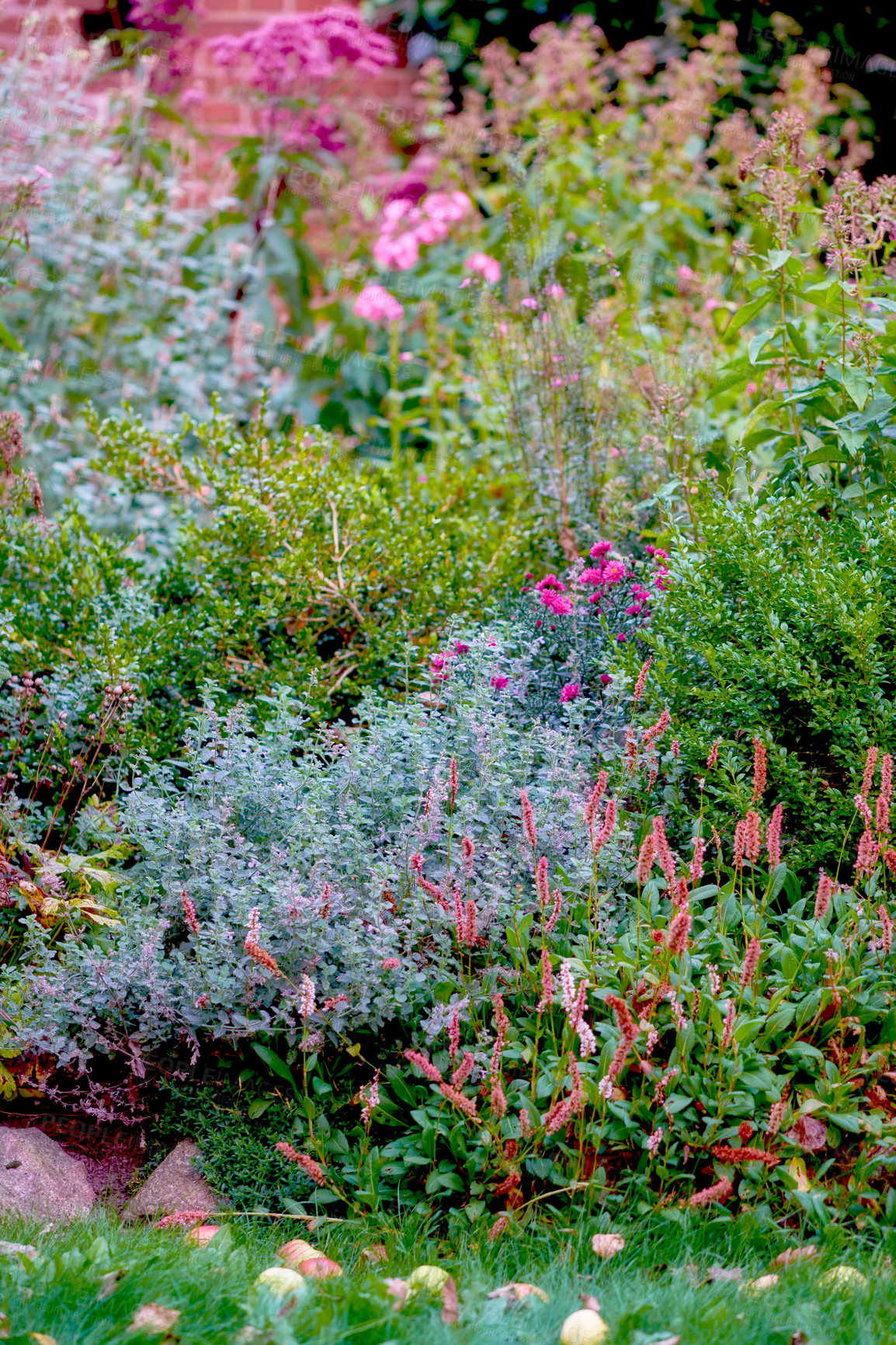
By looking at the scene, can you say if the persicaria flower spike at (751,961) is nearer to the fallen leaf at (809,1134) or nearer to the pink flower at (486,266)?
the fallen leaf at (809,1134)

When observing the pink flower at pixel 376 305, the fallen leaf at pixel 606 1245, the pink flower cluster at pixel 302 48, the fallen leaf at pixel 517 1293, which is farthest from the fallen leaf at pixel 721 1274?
the pink flower cluster at pixel 302 48

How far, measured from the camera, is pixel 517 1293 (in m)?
1.84

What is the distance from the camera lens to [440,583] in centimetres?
385

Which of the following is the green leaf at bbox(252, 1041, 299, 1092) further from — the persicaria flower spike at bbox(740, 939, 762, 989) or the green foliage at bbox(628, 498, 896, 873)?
the green foliage at bbox(628, 498, 896, 873)

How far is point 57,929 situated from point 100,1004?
326 millimetres

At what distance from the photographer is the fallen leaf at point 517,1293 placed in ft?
5.97

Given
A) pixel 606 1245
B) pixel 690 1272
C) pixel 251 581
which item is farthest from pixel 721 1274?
pixel 251 581

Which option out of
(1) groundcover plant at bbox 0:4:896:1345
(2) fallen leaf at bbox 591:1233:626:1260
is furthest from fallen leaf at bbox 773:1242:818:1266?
(2) fallen leaf at bbox 591:1233:626:1260

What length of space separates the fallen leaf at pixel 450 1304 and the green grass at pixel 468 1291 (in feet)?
0.04

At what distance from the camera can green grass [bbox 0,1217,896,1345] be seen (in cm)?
173

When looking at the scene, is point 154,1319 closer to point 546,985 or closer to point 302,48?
point 546,985

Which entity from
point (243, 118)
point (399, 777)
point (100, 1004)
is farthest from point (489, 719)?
point (243, 118)

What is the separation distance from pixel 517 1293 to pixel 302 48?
18.8ft

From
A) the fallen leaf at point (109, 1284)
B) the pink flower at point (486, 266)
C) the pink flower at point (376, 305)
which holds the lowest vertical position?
the fallen leaf at point (109, 1284)
